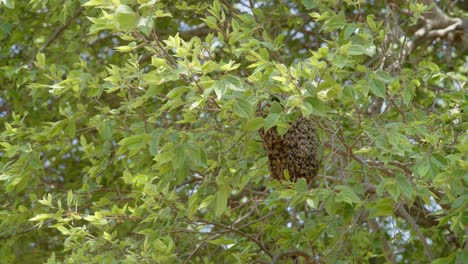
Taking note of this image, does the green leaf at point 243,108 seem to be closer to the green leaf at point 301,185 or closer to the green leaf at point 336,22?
the green leaf at point 301,185

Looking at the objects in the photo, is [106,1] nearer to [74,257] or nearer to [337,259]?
[74,257]

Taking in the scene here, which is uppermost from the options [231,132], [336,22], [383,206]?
[336,22]

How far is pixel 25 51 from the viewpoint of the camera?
5.76m

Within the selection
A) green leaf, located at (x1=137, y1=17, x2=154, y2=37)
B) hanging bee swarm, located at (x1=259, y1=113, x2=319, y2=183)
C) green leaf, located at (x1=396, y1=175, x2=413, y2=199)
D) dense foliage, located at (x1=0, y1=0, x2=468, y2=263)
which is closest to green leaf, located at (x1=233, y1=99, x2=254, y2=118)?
dense foliage, located at (x1=0, y1=0, x2=468, y2=263)

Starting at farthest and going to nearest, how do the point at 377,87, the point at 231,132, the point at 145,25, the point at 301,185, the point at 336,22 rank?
the point at 336,22
the point at 231,132
the point at 377,87
the point at 301,185
the point at 145,25

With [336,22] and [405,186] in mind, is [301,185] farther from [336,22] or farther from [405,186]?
[336,22]

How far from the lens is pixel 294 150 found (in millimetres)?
3326

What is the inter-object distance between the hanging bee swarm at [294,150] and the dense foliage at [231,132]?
0.08m

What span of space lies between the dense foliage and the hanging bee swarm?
8 centimetres

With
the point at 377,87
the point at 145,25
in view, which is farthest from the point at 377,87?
the point at 145,25

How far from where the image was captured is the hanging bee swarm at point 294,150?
10.9 ft

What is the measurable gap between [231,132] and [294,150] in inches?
15.5

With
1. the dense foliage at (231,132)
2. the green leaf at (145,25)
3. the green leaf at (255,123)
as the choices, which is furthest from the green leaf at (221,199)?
the green leaf at (145,25)

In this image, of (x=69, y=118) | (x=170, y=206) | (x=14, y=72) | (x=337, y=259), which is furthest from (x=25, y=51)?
(x=337, y=259)
